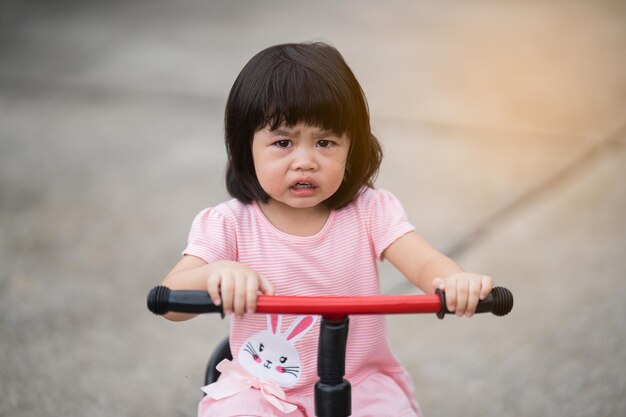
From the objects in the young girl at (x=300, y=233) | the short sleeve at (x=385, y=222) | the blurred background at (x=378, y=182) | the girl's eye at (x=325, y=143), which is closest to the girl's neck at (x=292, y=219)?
the young girl at (x=300, y=233)

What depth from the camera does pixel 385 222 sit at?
1953 millimetres

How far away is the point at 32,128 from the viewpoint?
186 inches

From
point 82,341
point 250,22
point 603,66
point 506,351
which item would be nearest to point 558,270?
point 506,351

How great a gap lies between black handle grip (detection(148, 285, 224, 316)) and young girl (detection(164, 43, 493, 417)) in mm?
146

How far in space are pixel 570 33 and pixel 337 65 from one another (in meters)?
4.40

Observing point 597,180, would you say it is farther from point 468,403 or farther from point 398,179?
point 468,403

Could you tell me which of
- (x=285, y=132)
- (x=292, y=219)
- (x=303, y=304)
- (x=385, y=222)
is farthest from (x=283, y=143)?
(x=303, y=304)

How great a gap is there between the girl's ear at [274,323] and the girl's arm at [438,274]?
310 millimetres

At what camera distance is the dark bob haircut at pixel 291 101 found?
5.62 feet

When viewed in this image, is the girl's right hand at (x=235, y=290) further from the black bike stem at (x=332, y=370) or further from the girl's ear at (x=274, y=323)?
the girl's ear at (x=274, y=323)

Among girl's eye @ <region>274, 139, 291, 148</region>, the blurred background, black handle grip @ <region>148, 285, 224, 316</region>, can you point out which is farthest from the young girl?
the blurred background

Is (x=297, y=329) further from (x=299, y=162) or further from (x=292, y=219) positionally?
(x=299, y=162)

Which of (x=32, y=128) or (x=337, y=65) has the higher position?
(x=32, y=128)

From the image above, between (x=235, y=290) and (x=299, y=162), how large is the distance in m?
0.37
